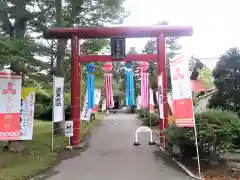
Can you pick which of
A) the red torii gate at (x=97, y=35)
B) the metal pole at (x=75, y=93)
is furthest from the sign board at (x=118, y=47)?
the metal pole at (x=75, y=93)

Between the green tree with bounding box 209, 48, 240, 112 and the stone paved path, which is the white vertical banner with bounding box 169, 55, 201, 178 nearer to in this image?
the stone paved path

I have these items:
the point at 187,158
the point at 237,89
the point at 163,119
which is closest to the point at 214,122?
the point at 187,158

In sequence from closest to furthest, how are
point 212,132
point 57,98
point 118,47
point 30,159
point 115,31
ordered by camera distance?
point 212,132, point 30,159, point 57,98, point 115,31, point 118,47

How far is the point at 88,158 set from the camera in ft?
41.4

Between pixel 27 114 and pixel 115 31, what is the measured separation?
5563mm

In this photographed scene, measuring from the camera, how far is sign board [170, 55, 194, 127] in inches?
405

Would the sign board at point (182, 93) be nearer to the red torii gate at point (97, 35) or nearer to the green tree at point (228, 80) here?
the red torii gate at point (97, 35)

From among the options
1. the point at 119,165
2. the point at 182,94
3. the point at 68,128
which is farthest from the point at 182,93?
A: the point at 68,128

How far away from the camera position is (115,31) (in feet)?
50.4

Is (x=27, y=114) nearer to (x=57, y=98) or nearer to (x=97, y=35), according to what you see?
(x=57, y=98)

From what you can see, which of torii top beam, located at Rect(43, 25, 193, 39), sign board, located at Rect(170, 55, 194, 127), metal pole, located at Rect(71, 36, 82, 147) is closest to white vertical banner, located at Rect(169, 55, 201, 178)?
sign board, located at Rect(170, 55, 194, 127)

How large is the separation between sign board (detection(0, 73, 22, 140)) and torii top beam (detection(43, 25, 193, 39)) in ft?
11.9

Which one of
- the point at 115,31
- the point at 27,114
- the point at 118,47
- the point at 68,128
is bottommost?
the point at 68,128

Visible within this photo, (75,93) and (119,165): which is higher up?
(75,93)
